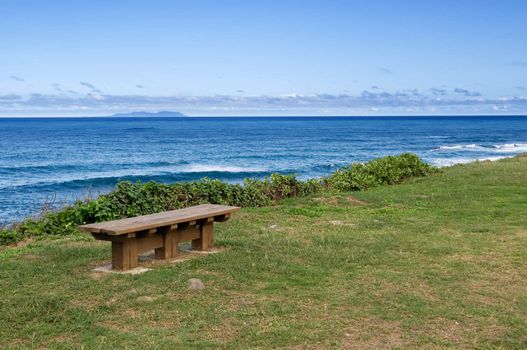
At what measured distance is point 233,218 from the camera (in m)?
11.7

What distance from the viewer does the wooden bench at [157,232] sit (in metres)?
7.23

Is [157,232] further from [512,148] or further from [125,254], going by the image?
[512,148]

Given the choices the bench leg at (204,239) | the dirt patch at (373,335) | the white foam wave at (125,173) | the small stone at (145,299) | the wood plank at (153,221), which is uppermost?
the wood plank at (153,221)

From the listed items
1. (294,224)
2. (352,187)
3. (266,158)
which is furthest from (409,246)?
(266,158)

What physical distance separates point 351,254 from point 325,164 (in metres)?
33.4

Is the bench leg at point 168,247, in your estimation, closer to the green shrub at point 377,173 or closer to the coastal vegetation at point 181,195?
the coastal vegetation at point 181,195

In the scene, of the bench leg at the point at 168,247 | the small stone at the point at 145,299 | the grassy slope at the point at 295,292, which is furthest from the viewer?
the bench leg at the point at 168,247

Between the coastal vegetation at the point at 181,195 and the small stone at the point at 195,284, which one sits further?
the coastal vegetation at the point at 181,195

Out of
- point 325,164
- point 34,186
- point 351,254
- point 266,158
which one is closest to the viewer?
point 351,254

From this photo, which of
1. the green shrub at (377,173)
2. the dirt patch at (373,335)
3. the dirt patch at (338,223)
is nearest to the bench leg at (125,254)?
the dirt patch at (373,335)

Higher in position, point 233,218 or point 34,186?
point 233,218

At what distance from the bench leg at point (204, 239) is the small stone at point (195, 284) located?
5.56 feet

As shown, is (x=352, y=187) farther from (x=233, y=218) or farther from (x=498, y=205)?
(x=233, y=218)

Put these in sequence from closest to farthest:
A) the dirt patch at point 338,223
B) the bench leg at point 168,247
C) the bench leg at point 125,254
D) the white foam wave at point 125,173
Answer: the bench leg at point 125,254 → the bench leg at point 168,247 → the dirt patch at point 338,223 → the white foam wave at point 125,173
